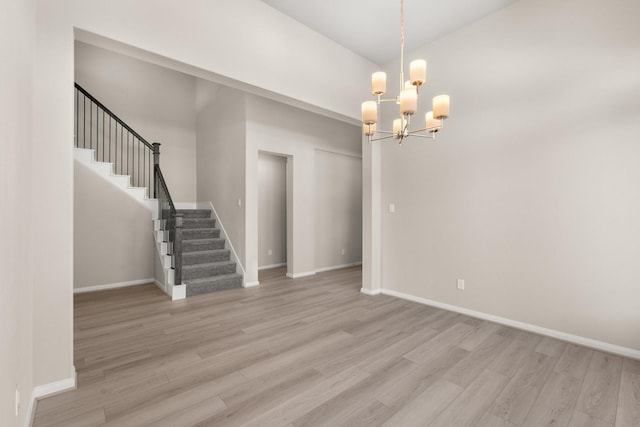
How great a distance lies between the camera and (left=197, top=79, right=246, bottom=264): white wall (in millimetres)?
5301

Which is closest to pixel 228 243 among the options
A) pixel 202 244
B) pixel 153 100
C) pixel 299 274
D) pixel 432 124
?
pixel 202 244

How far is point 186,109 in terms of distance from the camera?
700cm

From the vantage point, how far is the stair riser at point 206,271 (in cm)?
476

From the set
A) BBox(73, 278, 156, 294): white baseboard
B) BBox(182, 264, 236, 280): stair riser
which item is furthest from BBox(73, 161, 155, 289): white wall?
BBox(182, 264, 236, 280): stair riser

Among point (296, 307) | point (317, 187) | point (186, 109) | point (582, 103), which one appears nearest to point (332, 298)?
point (296, 307)

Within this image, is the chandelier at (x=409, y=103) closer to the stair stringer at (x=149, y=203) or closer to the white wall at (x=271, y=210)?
the stair stringer at (x=149, y=203)

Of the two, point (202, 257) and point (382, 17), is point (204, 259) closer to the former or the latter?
point (202, 257)

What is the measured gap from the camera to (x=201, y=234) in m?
5.65

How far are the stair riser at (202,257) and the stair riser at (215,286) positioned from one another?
1.99 feet

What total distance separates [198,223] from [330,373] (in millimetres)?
4432

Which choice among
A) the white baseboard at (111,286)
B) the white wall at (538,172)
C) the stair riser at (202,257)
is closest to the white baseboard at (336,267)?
the stair riser at (202,257)

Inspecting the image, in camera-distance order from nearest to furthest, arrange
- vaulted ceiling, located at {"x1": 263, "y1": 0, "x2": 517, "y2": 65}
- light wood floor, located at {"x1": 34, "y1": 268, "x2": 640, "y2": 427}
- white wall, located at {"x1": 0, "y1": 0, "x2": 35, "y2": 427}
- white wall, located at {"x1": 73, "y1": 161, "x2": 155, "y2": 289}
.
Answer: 1. white wall, located at {"x1": 0, "y1": 0, "x2": 35, "y2": 427}
2. light wood floor, located at {"x1": 34, "y1": 268, "x2": 640, "y2": 427}
3. vaulted ceiling, located at {"x1": 263, "y1": 0, "x2": 517, "y2": 65}
4. white wall, located at {"x1": 73, "y1": 161, "x2": 155, "y2": 289}

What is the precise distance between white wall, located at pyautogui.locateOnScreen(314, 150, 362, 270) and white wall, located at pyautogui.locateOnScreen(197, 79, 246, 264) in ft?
5.53

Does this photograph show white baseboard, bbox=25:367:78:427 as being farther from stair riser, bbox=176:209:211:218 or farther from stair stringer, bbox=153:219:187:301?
stair riser, bbox=176:209:211:218
